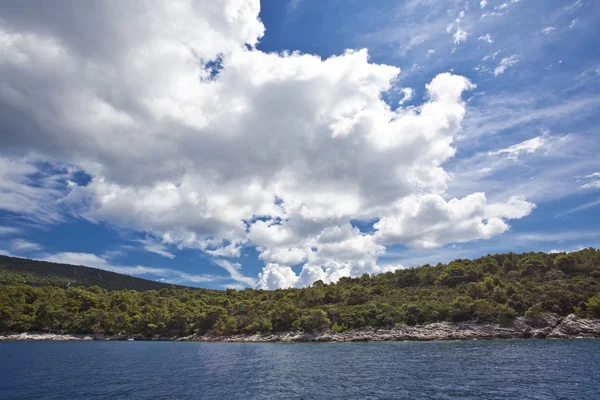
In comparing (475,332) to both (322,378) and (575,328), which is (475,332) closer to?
(575,328)

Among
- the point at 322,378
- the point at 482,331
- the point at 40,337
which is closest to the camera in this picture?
the point at 322,378

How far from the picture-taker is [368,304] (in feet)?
449

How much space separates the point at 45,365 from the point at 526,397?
72.3m

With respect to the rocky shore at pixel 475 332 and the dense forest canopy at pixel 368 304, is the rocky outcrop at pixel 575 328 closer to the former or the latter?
the rocky shore at pixel 475 332

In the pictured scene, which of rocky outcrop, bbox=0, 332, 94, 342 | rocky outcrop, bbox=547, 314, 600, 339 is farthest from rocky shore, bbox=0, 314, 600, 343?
rocky outcrop, bbox=0, 332, 94, 342

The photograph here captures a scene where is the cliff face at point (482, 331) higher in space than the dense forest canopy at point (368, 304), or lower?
lower

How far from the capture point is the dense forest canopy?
388ft

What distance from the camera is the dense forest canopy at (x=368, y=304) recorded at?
388ft

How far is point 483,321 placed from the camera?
11406 centimetres

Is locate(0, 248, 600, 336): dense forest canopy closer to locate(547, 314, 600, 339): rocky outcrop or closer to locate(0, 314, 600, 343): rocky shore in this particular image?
locate(0, 314, 600, 343): rocky shore

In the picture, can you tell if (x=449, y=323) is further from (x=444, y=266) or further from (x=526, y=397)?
(x=526, y=397)

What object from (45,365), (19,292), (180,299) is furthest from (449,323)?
(19,292)

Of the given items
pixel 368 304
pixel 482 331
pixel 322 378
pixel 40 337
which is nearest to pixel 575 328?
pixel 482 331

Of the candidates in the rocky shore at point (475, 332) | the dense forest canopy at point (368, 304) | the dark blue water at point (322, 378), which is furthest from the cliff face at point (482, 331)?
the dark blue water at point (322, 378)
